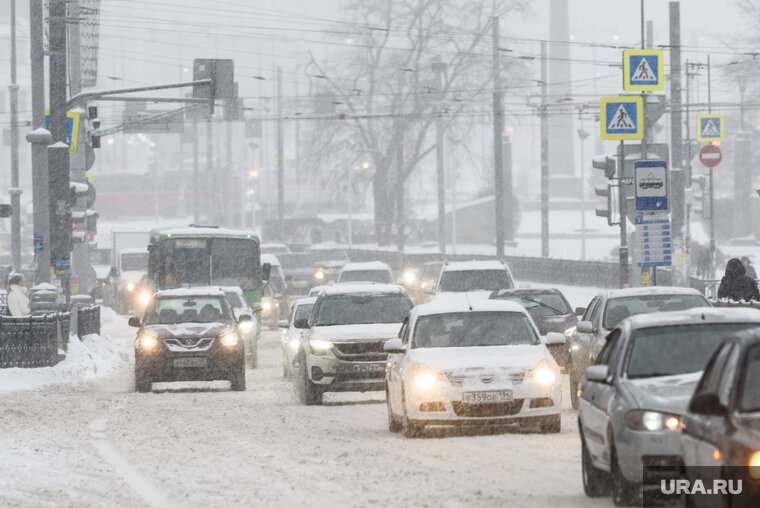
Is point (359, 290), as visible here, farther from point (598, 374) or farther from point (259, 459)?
point (598, 374)

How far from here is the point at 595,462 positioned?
10.8 meters

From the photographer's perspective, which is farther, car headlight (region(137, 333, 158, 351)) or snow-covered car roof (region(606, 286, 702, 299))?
car headlight (region(137, 333, 158, 351))

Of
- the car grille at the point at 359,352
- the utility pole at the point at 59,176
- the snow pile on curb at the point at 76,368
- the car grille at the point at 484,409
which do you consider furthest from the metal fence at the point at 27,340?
the car grille at the point at 484,409

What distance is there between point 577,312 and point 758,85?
84659 millimetres

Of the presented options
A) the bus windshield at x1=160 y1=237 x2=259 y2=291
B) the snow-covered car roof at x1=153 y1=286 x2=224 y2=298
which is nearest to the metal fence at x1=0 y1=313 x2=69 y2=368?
the snow-covered car roof at x1=153 y1=286 x2=224 y2=298

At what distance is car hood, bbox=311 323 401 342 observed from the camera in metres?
21.0

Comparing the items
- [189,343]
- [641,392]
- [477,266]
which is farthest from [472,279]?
[641,392]

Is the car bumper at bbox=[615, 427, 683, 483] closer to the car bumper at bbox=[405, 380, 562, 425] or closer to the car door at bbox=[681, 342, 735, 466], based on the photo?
the car door at bbox=[681, 342, 735, 466]

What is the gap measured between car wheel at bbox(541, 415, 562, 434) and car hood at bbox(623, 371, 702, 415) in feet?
17.2

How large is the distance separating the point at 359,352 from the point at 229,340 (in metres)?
3.71

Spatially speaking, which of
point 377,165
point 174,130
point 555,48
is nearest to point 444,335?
point 174,130

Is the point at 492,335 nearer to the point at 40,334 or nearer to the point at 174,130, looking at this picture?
the point at 40,334

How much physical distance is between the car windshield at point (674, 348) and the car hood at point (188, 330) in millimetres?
13721

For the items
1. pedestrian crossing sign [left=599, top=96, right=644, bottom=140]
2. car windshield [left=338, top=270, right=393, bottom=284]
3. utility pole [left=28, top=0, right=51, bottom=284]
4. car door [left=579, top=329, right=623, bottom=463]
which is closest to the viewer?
car door [left=579, top=329, right=623, bottom=463]
